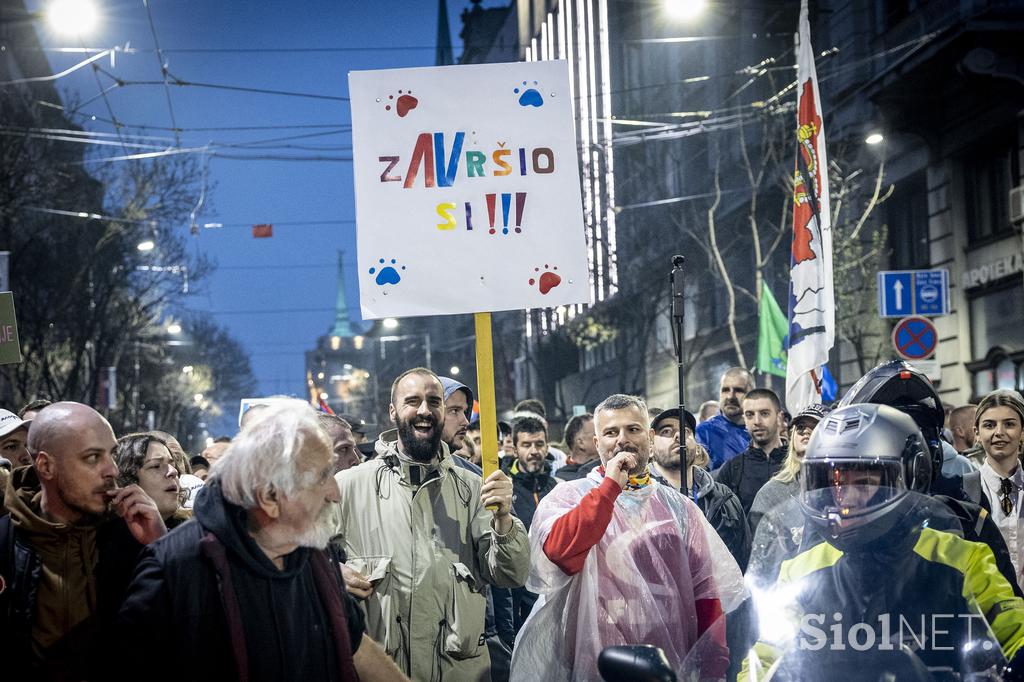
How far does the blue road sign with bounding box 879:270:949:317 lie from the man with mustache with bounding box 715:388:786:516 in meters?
7.01

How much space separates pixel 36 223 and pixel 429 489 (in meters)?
31.0

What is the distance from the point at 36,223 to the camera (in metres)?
33.5

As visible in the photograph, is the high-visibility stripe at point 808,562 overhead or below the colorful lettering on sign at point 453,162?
below

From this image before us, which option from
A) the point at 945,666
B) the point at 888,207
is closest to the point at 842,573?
the point at 945,666

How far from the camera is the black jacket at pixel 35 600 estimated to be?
3986 mm

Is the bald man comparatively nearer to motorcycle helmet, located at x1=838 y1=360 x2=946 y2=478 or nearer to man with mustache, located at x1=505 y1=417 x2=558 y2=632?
motorcycle helmet, located at x1=838 y1=360 x2=946 y2=478

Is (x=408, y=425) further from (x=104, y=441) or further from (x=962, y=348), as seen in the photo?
(x=962, y=348)

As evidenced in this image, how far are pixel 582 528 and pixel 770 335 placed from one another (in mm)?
10420

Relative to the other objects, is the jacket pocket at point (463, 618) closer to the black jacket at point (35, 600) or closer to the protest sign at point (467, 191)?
the protest sign at point (467, 191)

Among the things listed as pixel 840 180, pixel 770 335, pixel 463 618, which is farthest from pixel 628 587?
pixel 840 180

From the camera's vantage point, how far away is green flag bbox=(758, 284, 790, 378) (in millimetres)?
14852

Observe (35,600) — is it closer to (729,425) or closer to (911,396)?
(911,396)

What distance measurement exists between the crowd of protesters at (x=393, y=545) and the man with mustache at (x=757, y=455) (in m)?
0.07

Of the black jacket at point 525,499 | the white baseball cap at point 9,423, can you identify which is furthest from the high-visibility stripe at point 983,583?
the black jacket at point 525,499
